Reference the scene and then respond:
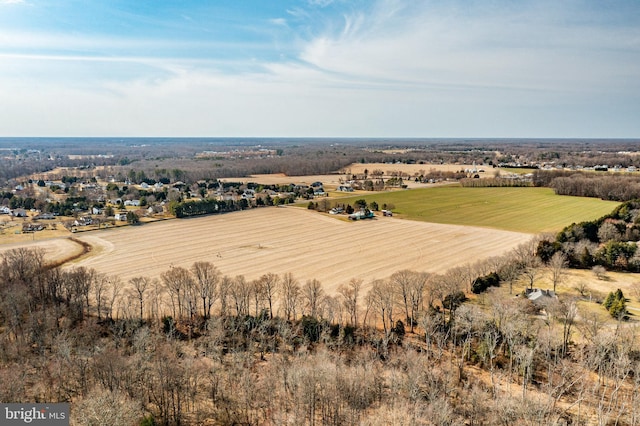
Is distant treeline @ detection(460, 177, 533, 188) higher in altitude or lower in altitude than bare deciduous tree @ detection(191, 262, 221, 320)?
higher

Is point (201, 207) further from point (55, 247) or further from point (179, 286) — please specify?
point (179, 286)

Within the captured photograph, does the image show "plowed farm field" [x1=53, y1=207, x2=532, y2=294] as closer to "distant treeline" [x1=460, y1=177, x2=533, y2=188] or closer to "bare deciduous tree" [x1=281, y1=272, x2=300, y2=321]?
"bare deciduous tree" [x1=281, y1=272, x2=300, y2=321]

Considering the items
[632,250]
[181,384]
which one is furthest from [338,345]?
[632,250]

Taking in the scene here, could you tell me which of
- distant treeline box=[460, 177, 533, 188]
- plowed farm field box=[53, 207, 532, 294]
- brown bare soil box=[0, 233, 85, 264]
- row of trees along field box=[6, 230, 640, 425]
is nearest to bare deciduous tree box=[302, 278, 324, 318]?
row of trees along field box=[6, 230, 640, 425]

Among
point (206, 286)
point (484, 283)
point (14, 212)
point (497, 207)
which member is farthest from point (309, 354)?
point (14, 212)

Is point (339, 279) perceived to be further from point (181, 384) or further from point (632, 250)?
point (632, 250)

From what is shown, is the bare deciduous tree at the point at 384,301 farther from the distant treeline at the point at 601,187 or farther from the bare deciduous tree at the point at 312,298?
the distant treeline at the point at 601,187

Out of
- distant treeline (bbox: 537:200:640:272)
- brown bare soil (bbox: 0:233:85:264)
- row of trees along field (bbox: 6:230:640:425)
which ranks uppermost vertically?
distant treeline (bbox: 537:200:640:272)

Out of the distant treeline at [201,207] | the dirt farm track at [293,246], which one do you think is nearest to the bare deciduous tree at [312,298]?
the dirt farm track at [293,246]
